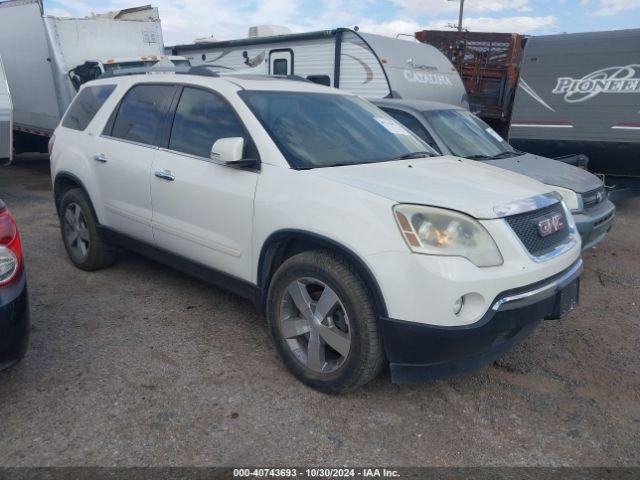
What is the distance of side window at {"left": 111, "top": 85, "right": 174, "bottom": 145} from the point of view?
13.6 ft

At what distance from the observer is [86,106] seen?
16.2 ft

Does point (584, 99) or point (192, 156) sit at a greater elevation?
point (192, 156)

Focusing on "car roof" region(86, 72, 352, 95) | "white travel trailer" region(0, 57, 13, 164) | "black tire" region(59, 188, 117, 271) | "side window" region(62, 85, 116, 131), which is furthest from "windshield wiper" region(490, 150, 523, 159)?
"white travel trailer" region(0, 57, 13, 164)

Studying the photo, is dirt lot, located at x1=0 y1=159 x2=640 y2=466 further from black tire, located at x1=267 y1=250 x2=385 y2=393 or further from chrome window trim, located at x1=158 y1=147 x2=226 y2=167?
chrome window trim, located at x1=158 y1=147 x2=226 y2=167

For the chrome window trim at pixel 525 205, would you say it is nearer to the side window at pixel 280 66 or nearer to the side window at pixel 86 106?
the side window at pixel 86 106

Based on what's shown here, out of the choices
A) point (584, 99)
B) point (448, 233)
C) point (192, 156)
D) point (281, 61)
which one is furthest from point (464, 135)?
point (281, 61)

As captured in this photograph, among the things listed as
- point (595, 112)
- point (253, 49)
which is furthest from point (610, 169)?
point (253, 49)

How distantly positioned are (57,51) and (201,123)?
295 inches

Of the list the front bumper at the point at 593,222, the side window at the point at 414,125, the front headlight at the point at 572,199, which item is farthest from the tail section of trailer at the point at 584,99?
the side window at the point at 414,125

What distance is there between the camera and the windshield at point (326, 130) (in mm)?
3418

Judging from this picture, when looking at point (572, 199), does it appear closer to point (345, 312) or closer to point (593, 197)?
point (593, 197)

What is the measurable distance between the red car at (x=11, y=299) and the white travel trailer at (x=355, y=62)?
21.8ft

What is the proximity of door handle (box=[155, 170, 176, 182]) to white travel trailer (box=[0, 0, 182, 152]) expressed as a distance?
6.85 meters

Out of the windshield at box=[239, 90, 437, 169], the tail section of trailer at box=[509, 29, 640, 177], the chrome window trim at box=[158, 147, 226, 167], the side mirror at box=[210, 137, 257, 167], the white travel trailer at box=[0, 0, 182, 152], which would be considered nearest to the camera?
the side mirror at box=[210, 137, 257, 167]
